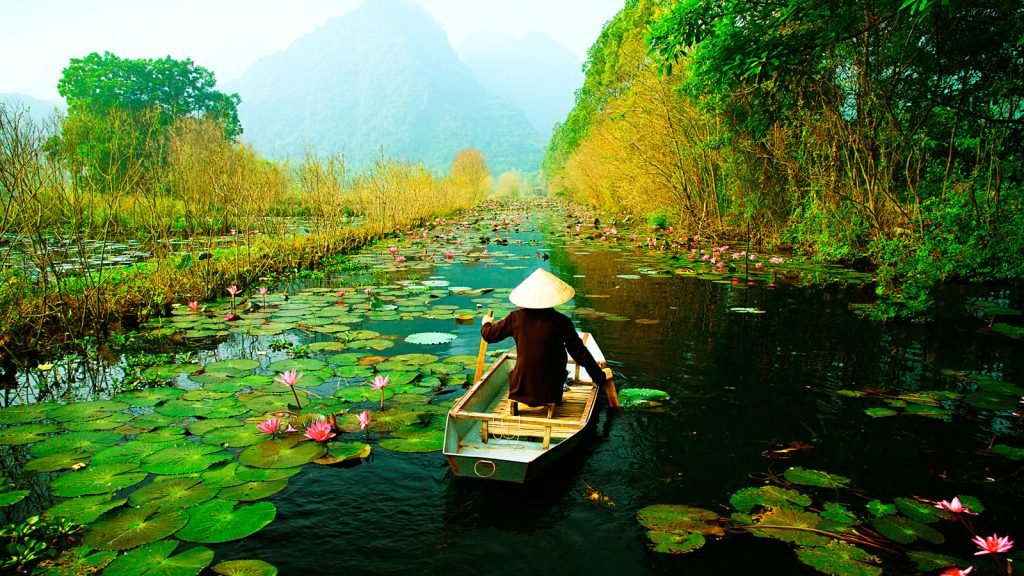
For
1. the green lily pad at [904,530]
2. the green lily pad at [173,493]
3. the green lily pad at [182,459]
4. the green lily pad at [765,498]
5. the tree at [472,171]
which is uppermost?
the tree at [472,171]

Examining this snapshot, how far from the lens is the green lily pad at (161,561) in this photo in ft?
7.67

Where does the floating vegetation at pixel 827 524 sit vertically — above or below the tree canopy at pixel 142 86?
below

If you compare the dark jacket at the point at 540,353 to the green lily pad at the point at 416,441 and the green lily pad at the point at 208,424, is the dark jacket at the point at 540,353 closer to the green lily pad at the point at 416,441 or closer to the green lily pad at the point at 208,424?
the green lily pad at the point at 416,441

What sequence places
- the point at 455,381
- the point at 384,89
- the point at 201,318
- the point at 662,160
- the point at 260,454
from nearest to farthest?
1. the point at 260,454
2. the point at 455,381
3. the point at 201,318
4. the point at 662,160
5. the point at 384,89

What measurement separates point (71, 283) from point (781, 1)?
32.4 feet

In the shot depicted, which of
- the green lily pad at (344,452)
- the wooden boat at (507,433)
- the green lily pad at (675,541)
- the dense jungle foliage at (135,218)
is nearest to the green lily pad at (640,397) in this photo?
the wooden boat at (507,433)

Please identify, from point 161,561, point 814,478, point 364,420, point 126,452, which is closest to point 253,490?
point 161,561

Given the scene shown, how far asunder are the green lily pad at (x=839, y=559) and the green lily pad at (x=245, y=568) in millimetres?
2457

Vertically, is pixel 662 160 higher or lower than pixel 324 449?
higher

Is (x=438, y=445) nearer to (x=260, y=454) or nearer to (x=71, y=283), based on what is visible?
(x=260, y=454)

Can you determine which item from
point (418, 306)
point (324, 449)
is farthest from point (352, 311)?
point (324, 449)

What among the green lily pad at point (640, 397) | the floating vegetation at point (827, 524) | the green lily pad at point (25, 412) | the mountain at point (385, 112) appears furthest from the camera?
the mountain at point (385, 112)

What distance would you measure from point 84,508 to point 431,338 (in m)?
3.75

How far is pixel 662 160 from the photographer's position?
15500mm
